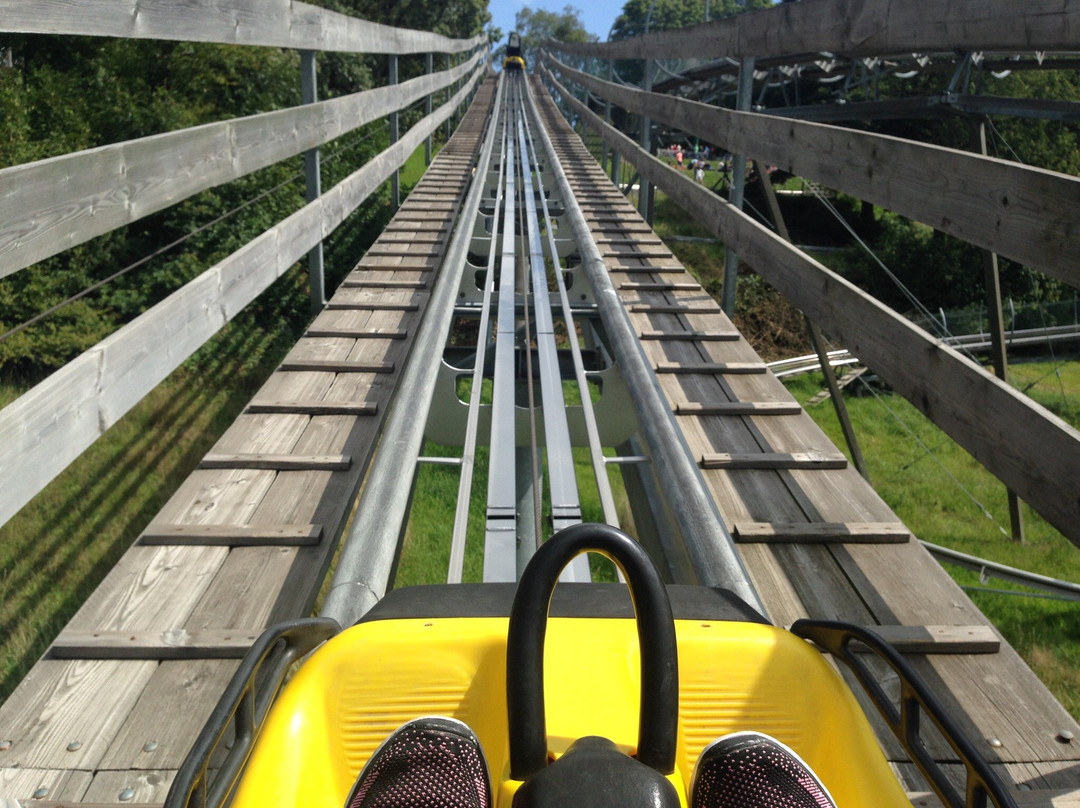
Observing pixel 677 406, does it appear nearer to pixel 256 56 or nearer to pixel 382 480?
pixel 382 480

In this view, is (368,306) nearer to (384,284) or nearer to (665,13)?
(384,284)

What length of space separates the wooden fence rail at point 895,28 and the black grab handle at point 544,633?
158 centimetres

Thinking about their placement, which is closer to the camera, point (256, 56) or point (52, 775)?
point (52, 775)

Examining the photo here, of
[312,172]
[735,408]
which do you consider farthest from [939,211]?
[312,172]

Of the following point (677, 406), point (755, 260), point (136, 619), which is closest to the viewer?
point (136, 619)

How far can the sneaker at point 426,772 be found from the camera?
1120 mm

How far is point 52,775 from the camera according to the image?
61.5 inches

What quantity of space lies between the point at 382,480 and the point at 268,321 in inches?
301

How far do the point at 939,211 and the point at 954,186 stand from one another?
3.4 inches

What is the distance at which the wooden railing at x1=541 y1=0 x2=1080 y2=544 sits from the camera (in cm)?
161

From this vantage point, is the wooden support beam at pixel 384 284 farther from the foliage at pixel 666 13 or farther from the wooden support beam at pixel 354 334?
the foliage at pixel 666 13

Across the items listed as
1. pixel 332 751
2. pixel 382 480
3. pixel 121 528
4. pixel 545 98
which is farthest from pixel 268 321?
pixel 545 98

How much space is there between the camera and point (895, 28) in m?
2.77

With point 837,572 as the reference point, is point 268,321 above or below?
below
